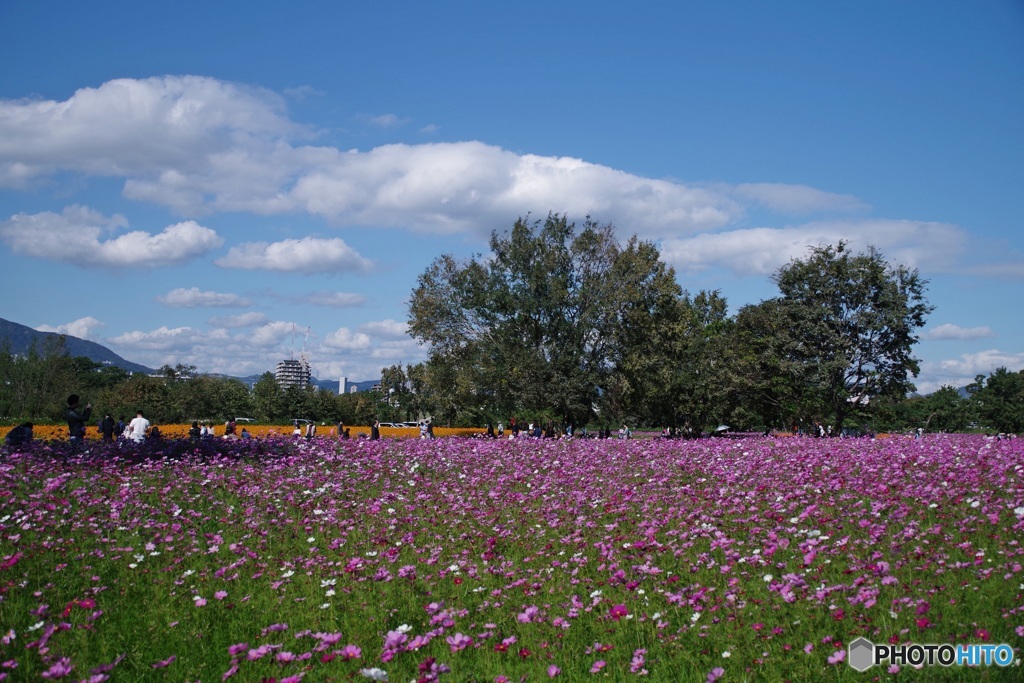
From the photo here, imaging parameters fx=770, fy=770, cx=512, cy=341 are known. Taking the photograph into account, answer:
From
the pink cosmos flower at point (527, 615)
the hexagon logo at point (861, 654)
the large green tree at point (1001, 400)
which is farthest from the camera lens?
the large green tree at point (1001, 400)

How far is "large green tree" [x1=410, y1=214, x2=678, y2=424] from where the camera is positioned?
40531 mm

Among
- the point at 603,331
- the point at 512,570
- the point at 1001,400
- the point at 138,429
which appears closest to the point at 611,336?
the point at 603,331

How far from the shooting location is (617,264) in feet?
139

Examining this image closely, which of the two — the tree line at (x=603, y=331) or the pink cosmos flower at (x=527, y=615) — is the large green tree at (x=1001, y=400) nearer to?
the tree line at (x=603, y=331)

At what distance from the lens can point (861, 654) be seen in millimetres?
6406

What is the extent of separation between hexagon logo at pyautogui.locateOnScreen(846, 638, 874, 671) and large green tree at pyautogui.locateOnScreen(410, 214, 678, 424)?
3319cm

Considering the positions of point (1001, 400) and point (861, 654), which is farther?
point (1001, 400)

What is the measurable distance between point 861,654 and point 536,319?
115ft

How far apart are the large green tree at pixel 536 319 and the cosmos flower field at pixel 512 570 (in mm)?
24545

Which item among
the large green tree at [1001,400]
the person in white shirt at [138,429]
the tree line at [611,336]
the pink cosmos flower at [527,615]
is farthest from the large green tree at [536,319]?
the large green tree at [1001,400]

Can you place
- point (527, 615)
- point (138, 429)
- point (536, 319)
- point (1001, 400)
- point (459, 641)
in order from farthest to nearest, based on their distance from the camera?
point (1001, 400) < point (536, 319) < point (138, 429) < point (527, 615) < point (459, 641)

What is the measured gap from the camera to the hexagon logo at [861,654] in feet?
20.6

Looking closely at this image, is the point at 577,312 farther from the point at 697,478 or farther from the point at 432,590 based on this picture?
the point at 432,590

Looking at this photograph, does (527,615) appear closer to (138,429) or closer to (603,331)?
(138,429)
